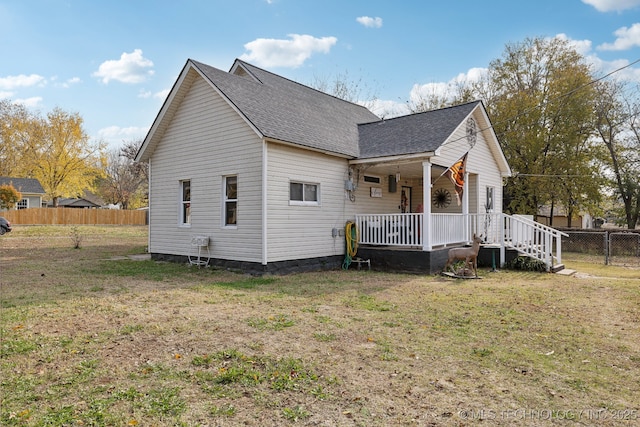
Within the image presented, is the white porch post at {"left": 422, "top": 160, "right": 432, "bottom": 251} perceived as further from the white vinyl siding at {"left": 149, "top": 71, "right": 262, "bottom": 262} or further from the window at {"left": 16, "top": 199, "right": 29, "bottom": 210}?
the window at {"left": 16, "top": 199, "right": 29, "bottom": 210}

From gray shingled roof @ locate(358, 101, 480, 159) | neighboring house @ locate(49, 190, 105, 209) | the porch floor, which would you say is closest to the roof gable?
gray shingled roof @ locate(358, 101, 480, 159)

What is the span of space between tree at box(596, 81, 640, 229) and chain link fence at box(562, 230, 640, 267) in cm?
620

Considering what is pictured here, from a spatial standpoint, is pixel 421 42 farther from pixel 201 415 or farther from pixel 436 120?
pixel 201 415

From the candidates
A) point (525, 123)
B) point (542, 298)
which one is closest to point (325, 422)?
point (542, 298)

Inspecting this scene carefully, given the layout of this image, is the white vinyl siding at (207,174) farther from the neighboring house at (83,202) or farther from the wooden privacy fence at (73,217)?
the neighboring house at (83,202)

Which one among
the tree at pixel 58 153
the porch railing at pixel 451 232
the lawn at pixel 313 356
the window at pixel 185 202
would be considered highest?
the tree at pixel 58 153

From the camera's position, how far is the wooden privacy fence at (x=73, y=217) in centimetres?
3278

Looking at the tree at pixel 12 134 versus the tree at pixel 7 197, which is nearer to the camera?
the tree at pixel 7 197

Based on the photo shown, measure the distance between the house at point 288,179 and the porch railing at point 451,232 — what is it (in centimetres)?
5

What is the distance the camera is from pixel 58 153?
39.2 meters

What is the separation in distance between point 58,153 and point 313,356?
44.2 metres

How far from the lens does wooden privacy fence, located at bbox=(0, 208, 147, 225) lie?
32781 millimetres

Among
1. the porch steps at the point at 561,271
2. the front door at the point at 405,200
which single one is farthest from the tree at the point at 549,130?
the porch steps at the point at 561,271

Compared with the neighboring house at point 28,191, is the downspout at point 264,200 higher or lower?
lower
